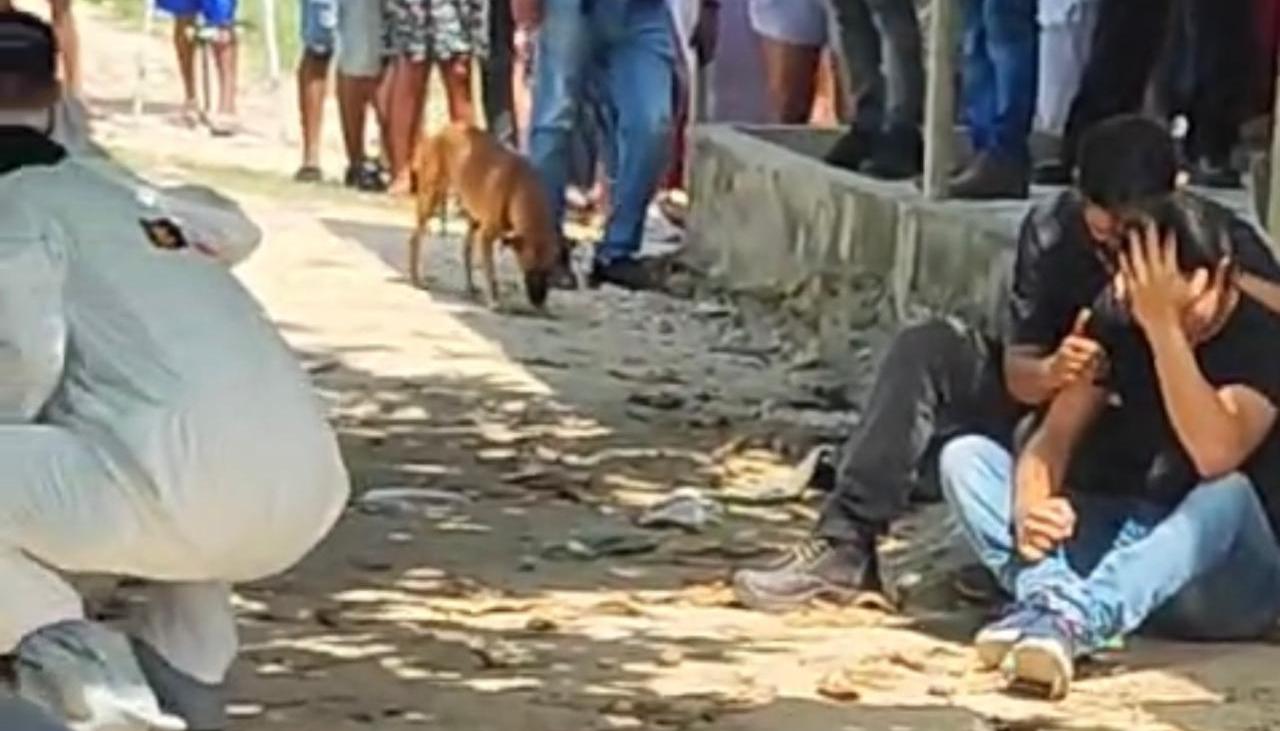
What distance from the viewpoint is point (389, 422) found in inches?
397

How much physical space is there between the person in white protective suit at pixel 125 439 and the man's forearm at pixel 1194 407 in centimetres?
208

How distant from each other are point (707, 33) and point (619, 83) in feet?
4.97

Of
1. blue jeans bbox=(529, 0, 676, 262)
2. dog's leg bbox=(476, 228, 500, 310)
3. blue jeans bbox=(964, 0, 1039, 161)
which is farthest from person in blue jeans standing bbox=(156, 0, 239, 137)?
blue jeans bbox=(964, 0, 1039, 161)

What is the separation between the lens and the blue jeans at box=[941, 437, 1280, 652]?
263 inches

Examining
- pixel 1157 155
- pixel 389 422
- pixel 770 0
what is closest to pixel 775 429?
pixel 389 422

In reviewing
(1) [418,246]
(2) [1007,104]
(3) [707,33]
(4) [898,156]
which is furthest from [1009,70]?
(3) [707,33]

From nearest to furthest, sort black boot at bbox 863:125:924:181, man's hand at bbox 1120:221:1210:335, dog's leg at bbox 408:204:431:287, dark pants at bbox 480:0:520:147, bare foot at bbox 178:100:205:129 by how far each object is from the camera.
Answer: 1. man's hand at bbox 1120:221:1210:335
2. black boot at bbox 863:125:924:181
3. dog's leg at bbox 408:204:431:287
4. dark pants at bbox 480:0:520:147
5. bare foot at bbox 178:100:205:129

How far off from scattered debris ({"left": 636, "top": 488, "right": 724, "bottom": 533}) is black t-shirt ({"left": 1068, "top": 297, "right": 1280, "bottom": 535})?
165 centimetres

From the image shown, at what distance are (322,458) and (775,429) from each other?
4845 mm

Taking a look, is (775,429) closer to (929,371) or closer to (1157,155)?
(929,371)

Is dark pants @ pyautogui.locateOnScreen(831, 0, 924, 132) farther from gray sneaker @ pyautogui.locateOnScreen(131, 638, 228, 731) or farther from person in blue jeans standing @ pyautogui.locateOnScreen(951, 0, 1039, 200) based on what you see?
gray sneaker @ pyautogui.locateOnScreen(131, 638, 228, 731)

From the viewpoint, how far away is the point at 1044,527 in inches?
267

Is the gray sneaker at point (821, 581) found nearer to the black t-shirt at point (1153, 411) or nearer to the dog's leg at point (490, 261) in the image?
the black t-shirt at point (1153, 411)

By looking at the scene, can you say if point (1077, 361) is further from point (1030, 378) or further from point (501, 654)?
point (501, 654)
